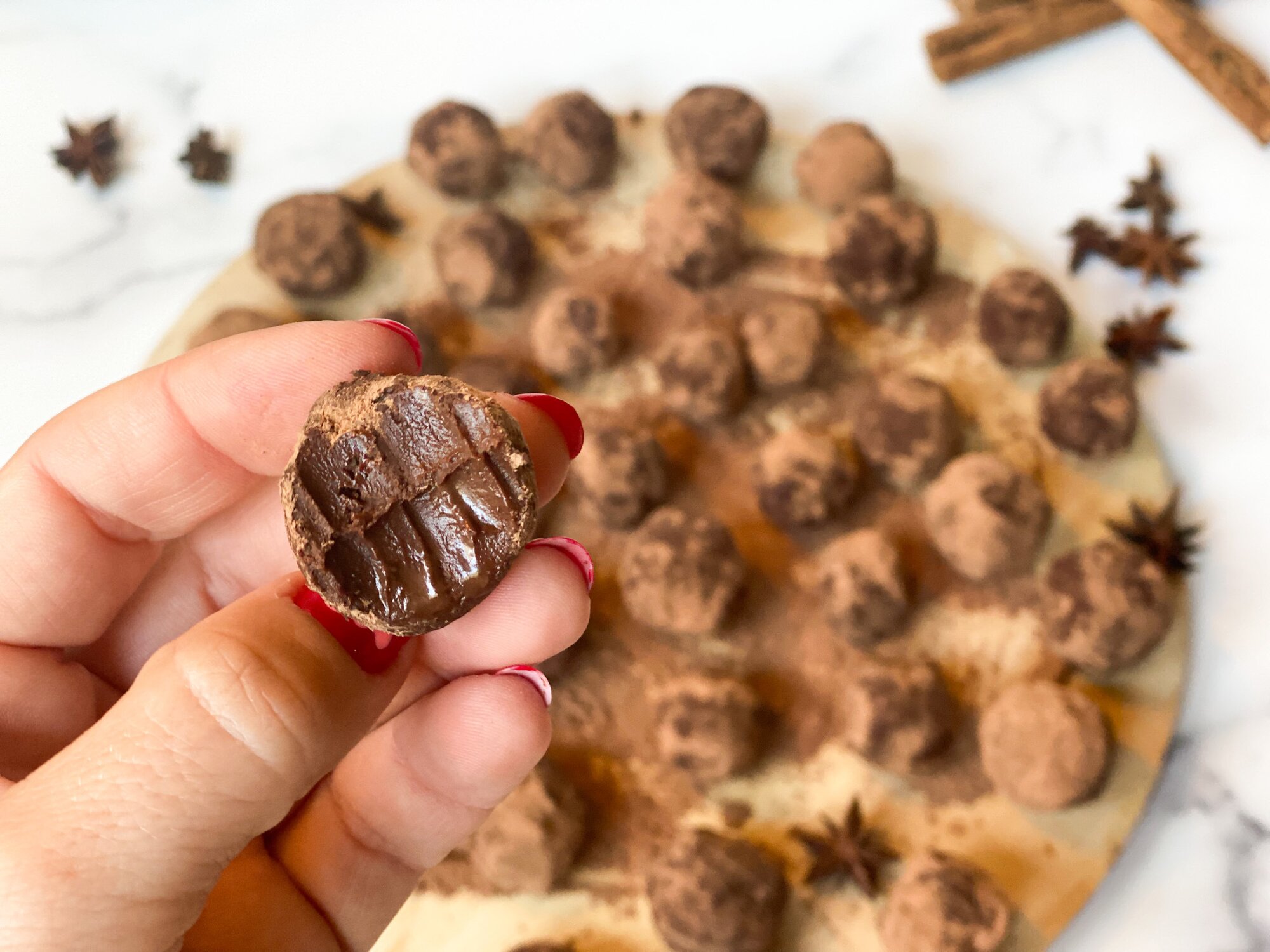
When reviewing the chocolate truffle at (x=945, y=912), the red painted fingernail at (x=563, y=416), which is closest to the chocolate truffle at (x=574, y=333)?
the red painted fingernail at (x=563, y=416)

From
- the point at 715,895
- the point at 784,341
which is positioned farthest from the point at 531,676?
the point at 784,341

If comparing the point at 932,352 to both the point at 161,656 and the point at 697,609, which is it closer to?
the point at 697,609

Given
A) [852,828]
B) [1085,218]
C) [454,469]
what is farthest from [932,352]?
[454,469]

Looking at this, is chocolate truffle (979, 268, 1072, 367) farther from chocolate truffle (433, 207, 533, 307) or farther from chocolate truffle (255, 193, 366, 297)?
chocolate truffle (255, 193, 366, 297)

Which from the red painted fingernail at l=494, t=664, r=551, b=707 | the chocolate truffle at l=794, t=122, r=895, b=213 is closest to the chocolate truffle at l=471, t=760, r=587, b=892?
the red painted fingernail at l=494, t=664, r=551, b=707

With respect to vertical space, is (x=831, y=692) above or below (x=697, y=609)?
below

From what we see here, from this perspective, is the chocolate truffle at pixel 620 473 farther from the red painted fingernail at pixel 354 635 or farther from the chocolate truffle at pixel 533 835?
the red painted fingernail at pixel 354 635

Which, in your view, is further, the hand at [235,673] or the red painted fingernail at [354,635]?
the red painted fingernail at [354,635]

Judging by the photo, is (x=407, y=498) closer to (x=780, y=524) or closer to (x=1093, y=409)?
(x=780, y=524)
